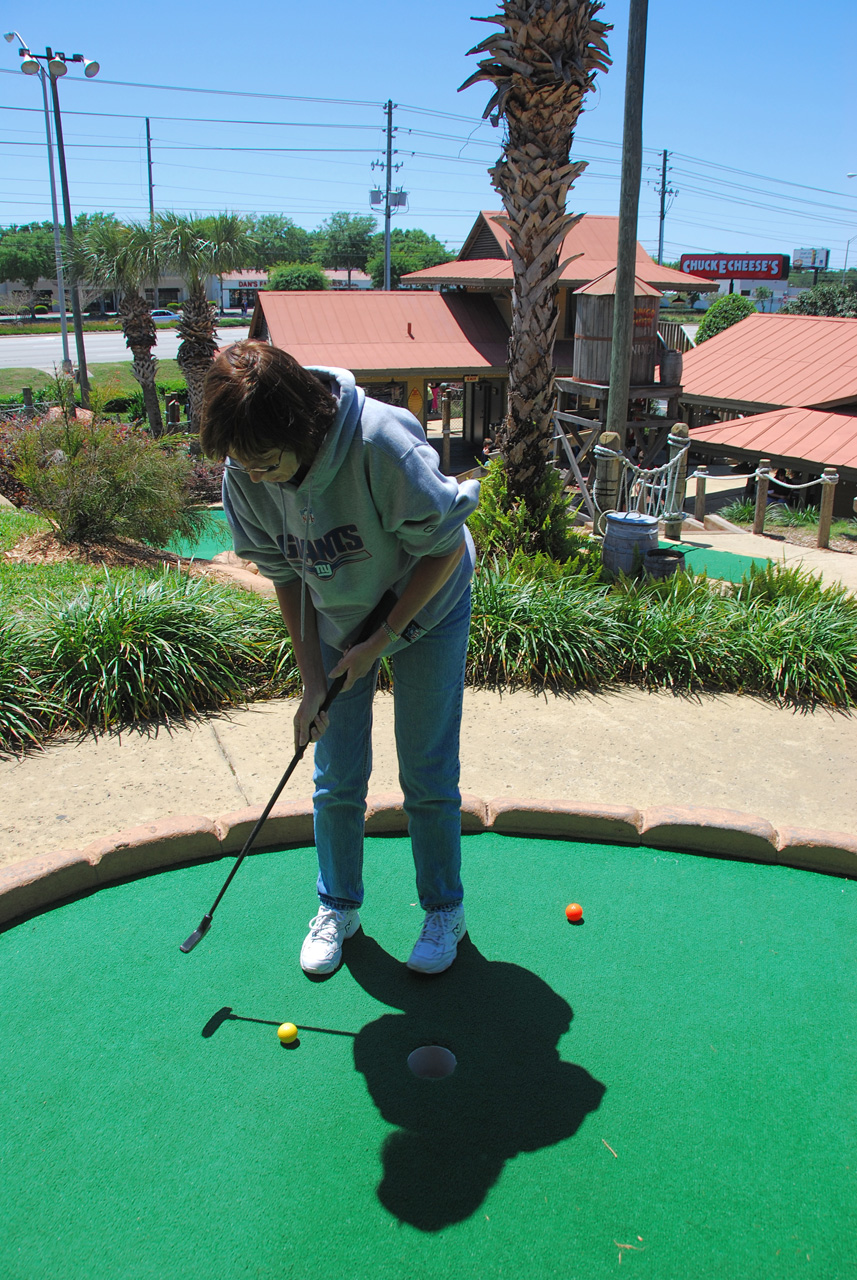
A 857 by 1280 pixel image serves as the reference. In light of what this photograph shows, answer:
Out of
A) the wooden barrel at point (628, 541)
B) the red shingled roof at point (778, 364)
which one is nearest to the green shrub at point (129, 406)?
the red shingled roof at point (778, 364)

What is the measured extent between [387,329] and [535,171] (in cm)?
1328

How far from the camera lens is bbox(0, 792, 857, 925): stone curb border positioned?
298 cm

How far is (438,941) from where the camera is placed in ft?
8.52

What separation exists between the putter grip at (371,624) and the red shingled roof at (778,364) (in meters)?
16.0

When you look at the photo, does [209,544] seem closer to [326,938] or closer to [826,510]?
[826,510]

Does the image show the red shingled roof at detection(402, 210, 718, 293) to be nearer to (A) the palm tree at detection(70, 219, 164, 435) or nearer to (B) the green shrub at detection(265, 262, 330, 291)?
(A) the palm tree at detection(70, 219, 164, 435)

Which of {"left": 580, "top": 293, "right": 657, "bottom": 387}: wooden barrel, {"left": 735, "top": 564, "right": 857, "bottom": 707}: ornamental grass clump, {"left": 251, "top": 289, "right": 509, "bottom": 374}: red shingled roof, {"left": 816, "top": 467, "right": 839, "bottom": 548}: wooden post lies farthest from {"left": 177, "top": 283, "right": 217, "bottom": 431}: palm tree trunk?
{"left": 735, "top": 564, "right": 857, "bottom": 707}: ornamental grass clump

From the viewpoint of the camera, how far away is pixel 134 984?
252 centimetres

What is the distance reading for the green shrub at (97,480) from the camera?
788 cm

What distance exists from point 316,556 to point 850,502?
598 inches

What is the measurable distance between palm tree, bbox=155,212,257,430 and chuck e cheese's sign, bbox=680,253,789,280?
34844 mm

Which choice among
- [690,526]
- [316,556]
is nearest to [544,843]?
[316,556]

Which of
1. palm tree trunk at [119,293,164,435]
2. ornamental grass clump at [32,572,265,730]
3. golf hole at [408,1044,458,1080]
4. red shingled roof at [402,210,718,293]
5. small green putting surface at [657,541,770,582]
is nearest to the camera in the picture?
golf hole at [408,1044,458,1080]

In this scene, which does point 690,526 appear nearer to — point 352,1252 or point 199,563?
point 199,563
